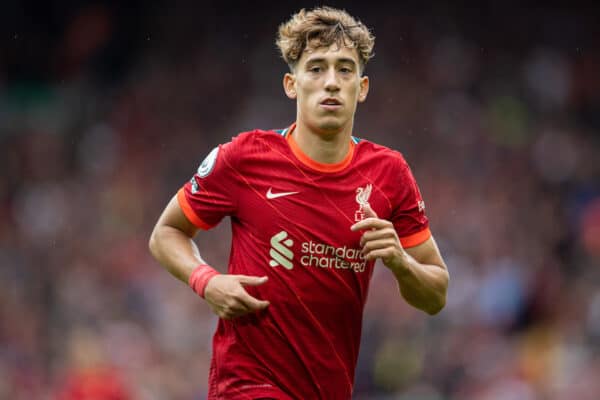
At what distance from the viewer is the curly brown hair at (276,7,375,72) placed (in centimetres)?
493

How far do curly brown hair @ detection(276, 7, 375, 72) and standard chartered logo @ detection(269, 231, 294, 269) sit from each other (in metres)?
0.83

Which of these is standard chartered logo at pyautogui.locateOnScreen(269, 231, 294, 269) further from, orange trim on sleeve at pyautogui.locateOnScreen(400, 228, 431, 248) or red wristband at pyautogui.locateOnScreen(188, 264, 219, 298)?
orange trim on sleeve at pyautogui.locateOnScreen(400, 228, 431, 248)

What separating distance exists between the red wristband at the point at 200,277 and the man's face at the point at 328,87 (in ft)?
2.63

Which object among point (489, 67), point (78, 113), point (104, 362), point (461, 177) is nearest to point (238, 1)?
point (78, 113)

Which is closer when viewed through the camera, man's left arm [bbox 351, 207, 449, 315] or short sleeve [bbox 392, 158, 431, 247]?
man's left arm [bbox 351, 207, 449, 315]

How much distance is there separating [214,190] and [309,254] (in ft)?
1.73

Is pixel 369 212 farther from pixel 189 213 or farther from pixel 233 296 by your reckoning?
pixel 189 213

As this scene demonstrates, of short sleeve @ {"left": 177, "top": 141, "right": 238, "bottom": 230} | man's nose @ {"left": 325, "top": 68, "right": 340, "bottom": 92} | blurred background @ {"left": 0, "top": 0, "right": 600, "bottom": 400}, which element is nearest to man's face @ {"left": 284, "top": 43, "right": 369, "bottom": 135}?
man's nose @ {"left": 325, "top": 68, "right": 340, "bottom": 92}

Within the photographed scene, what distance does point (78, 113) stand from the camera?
16219 mm

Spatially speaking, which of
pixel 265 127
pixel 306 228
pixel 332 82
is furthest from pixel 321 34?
pixel 265 127

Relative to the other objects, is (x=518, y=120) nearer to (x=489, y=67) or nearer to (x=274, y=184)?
(x=489, y=67)

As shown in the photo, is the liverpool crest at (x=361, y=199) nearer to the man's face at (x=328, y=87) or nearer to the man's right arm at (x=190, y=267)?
the man's face at (x=328, y=87)

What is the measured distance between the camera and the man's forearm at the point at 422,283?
187 inches

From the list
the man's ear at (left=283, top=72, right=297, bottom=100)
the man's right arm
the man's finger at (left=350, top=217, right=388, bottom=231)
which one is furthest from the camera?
the man's ear at (left=283, top=72, right=297, bottom=100)
